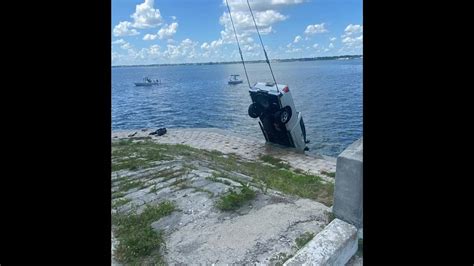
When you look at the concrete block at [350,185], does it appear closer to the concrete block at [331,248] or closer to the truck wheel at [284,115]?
the concrete block at [331,248]

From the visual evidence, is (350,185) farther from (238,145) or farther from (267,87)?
(238,145)

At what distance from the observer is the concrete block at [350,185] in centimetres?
241

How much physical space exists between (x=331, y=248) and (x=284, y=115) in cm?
631

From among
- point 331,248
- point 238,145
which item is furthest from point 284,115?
point 331,248

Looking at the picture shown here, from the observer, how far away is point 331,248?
87.0 inches

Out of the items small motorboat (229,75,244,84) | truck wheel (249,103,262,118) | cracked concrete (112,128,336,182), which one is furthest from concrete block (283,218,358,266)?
small motorboat (229,75,244,84)

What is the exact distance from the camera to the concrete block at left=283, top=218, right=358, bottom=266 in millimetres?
2135

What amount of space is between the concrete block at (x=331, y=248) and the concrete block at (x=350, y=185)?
0.36ft

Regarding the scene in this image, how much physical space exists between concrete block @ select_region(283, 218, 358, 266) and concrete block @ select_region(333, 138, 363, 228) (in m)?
0.11
